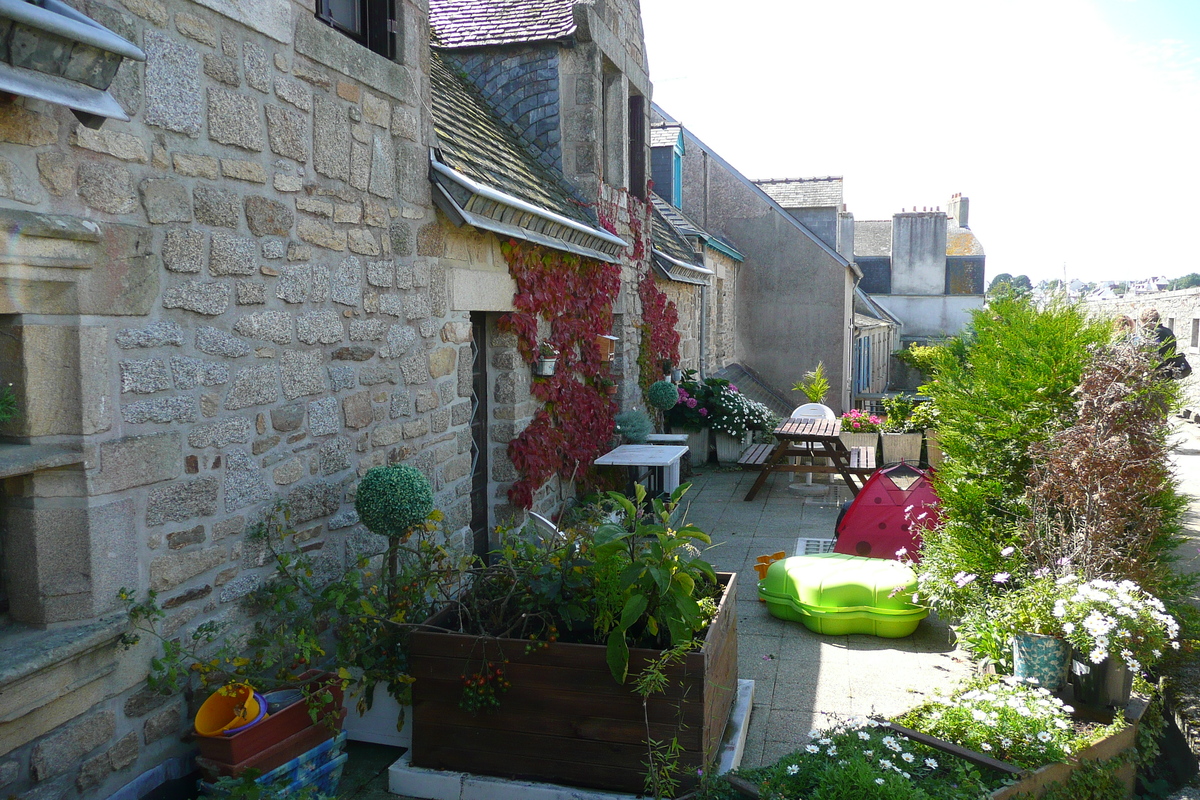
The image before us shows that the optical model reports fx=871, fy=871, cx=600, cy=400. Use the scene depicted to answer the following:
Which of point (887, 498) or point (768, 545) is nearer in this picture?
point (887, 498)

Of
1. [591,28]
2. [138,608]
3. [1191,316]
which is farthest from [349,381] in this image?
[1191,316]

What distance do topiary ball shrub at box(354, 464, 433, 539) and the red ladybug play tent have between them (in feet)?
11.6

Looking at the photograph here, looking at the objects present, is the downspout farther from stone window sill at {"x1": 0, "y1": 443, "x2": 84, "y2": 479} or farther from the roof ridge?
stone window sill at {"x1": 0, "y1": 443, "x2": 84, "y2": 479}

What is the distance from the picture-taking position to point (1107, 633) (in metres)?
3.79

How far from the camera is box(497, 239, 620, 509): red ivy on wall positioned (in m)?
6.04

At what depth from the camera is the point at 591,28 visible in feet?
24.0

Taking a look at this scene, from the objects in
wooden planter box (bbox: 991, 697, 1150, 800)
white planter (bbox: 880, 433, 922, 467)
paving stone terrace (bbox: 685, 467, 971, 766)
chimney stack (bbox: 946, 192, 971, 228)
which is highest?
chimney stack (bbox: 946, 192, 971, 228)

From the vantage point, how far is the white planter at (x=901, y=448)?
9156 millimetres

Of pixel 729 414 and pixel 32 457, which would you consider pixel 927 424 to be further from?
pixel 32 457

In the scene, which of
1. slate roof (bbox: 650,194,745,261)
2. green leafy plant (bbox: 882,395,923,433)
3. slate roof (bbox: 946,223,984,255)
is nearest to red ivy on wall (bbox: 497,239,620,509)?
green leafy plant (bbox: 882,395,923,433)

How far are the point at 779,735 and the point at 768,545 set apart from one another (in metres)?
3.46

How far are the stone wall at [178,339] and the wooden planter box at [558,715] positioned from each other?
2.82ft

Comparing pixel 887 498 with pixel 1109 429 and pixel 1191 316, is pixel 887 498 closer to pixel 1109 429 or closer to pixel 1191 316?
pixel 1109 429

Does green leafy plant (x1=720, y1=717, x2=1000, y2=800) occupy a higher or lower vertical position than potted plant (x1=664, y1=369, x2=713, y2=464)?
lower
